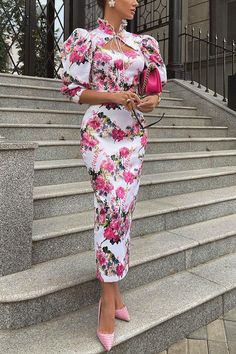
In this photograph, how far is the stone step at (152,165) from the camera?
371 cm

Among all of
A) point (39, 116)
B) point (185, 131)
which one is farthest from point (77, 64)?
point (185, 131)

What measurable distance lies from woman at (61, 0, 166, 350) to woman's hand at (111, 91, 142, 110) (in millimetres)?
13

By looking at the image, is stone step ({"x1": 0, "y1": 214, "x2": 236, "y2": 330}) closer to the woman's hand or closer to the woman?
the woman

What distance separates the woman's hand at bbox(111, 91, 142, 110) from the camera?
2.04 metres

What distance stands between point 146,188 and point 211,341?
179 cm

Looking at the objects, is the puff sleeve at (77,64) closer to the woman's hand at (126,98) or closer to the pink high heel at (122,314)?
the woman's hand at (126,98)

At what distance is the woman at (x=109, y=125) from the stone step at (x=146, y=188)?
1200 millimetres

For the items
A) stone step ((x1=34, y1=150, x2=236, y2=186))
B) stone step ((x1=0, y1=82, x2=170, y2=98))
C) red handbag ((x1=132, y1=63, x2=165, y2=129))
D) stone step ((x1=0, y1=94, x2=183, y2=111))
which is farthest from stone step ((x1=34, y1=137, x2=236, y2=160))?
red handbag ((x1=132, y1=63, x2=165, y2=129))

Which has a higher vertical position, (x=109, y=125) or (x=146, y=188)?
(x=109, y=125)

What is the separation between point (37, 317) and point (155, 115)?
14.0 feet

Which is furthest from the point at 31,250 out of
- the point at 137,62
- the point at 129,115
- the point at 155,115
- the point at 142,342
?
the point at 155,115

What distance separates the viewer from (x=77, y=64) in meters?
2.11

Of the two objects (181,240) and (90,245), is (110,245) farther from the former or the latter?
(181,240)

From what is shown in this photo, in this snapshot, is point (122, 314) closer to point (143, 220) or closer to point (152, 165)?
point (143, 220)
